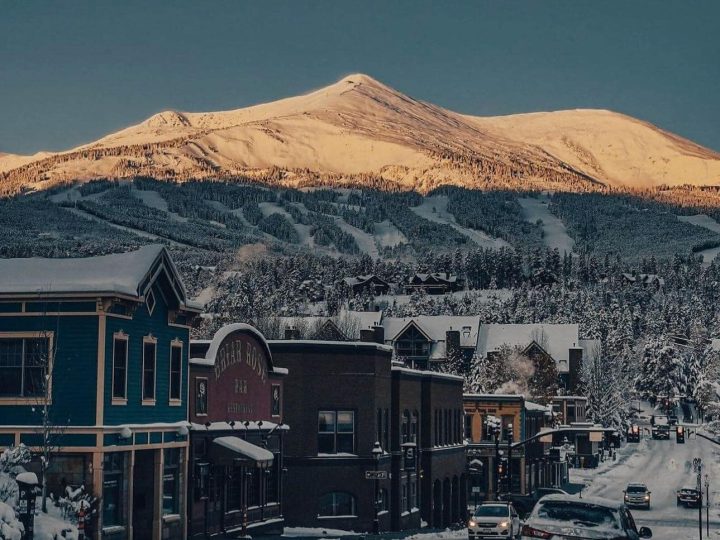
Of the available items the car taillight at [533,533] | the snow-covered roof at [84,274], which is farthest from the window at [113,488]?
the car taillight at [533,533]

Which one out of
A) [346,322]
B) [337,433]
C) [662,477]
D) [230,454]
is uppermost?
[346,322]

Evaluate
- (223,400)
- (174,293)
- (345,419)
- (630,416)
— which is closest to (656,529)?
(345,419)

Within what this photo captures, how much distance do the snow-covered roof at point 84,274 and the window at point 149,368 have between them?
2382 millimetres

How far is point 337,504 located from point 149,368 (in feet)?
65.9

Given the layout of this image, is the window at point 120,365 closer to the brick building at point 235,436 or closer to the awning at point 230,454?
the brick building at point 235,436

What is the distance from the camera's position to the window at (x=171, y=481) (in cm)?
4653

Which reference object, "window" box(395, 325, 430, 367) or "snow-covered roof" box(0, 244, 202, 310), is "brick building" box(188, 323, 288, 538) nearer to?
"snow-covered roof" box(0, 244, 202, 310)

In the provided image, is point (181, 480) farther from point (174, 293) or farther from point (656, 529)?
point (656, 529)

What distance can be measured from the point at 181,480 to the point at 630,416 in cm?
14869

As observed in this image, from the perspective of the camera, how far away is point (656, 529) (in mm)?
74812

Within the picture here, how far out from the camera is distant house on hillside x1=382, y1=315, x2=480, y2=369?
16438 cm

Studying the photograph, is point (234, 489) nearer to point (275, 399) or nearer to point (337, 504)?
point (275, 399)

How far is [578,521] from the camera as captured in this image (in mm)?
27328

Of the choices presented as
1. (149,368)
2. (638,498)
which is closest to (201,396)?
(149,368)
